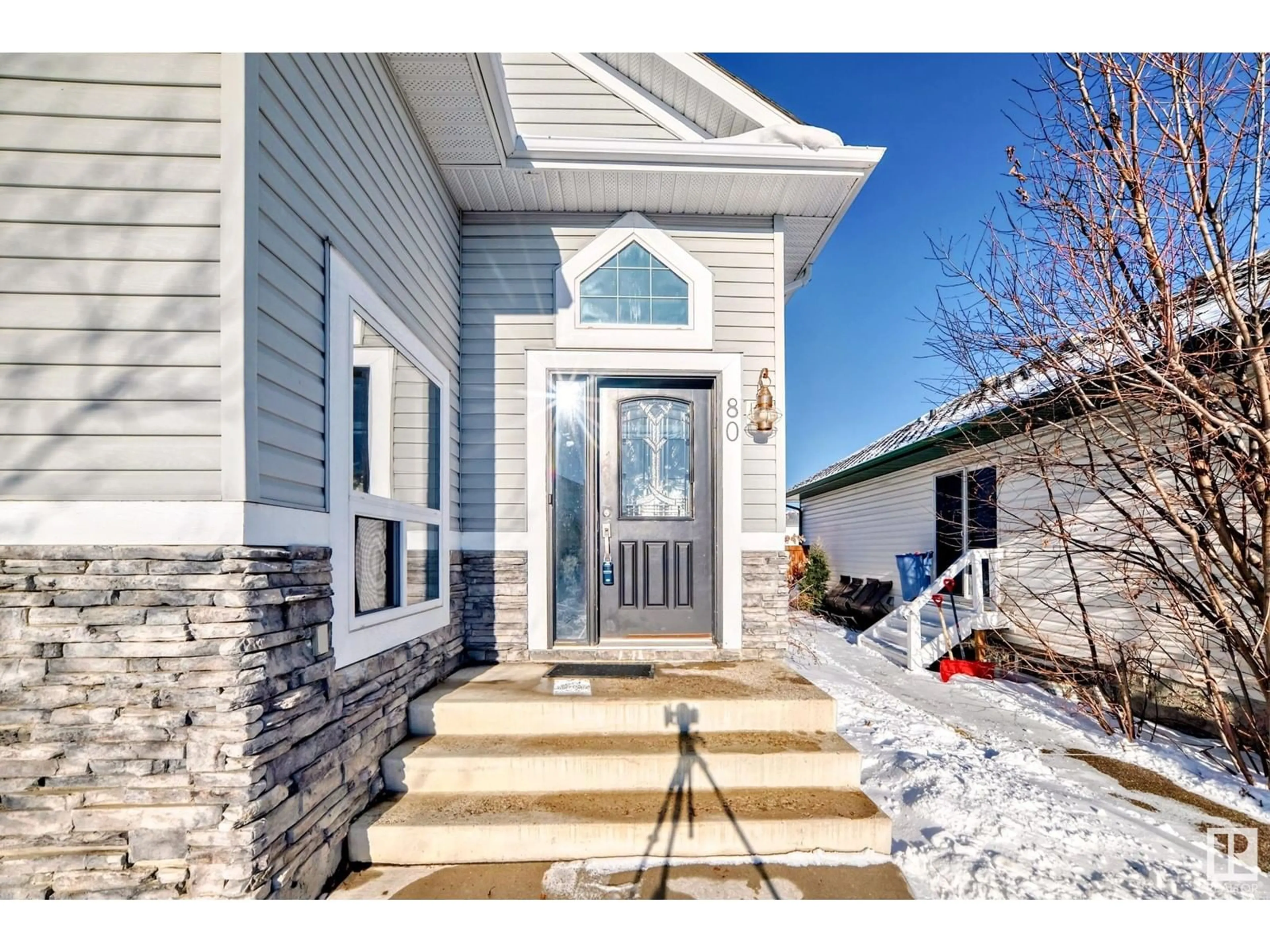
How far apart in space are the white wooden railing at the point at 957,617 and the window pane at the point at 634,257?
4.70 meters

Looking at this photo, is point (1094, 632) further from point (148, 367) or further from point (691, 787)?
point (148, 367)

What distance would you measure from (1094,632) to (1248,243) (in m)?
3.04

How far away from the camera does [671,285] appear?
3.86m

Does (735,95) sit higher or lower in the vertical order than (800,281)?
higher

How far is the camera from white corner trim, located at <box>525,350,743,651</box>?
147 inches

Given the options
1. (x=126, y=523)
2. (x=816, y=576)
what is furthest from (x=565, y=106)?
(x=816, y=576)

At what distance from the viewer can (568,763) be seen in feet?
8.20

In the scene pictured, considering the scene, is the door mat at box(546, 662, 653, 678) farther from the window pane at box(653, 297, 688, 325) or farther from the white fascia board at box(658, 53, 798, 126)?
the white fascia board at box(658, 53, 798, 126)

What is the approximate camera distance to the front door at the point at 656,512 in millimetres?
3822

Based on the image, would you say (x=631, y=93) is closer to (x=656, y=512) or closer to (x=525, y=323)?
(x=525, y=323)

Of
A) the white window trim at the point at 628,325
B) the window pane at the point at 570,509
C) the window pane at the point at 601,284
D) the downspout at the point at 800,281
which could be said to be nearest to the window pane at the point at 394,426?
the window pane at the point at 570,509

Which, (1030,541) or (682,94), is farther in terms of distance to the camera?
(1030,541)
